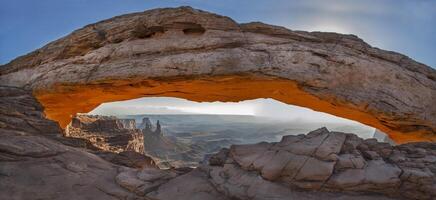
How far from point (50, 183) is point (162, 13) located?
1119 cm

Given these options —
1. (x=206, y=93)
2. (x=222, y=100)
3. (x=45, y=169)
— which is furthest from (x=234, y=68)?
(x=45, y=169)

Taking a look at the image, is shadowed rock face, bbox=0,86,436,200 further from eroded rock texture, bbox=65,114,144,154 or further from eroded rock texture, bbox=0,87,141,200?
eroded rock texture, bbox=65,114,144,154

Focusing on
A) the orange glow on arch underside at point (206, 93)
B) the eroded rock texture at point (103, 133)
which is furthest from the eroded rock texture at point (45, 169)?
the eroded rock texture at point (103, 133)

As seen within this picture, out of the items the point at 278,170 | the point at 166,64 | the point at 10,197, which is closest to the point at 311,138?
the point at 278,170

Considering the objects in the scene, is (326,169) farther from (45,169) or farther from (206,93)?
(206,93)

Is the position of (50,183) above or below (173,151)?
above

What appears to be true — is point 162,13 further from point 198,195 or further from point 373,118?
point 373,118

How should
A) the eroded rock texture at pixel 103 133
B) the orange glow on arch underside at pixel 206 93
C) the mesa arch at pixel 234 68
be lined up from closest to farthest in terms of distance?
the mesa arch at pixel 234 68, the orange glow on arch underside at pixel 206 93, the eroded rock texture at pixel 103 133

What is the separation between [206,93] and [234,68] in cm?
423

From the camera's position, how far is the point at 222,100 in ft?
67.7

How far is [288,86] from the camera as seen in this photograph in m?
16.7

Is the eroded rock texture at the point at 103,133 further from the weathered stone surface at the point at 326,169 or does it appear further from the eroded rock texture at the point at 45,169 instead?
the weathered stone surface at the point at 326,169

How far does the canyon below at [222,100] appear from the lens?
33.5 feet

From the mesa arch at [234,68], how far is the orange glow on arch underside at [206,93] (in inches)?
2.5
